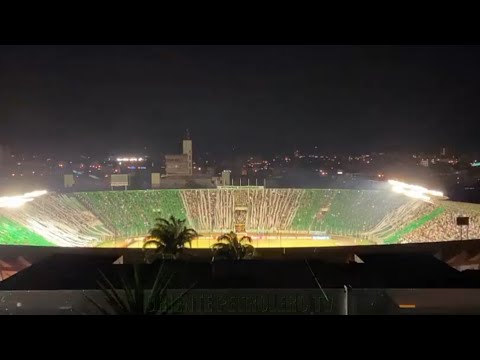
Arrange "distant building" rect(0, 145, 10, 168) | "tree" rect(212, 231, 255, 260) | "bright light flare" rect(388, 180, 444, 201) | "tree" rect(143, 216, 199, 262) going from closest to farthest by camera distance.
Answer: "tree" rect(212, 231, 255, 260) → "tree" rect(143, 216, 199, 262) → "bright light flare" rect(388, 180, 444, 201) → "distant building" rect(0, 145, 10, 168)

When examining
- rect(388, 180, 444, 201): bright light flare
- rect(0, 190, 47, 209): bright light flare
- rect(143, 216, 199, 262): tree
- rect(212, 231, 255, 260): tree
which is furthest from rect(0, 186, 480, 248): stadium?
rect(212, 231, 255, 260): tree

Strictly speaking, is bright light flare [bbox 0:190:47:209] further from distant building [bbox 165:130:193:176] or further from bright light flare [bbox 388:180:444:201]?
distant building [bbox 165:130:193:176]

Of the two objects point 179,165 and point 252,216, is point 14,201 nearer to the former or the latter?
point 252,216

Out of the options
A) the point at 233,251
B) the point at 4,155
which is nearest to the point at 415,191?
the point at 233,251

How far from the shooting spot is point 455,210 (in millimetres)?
23484

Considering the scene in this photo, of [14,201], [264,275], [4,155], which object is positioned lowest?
[264,275]

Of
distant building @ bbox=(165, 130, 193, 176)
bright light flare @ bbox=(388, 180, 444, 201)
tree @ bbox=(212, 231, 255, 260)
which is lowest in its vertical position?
tree @ bbox=(212, 231, 255, 260)

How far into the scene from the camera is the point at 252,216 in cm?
3138

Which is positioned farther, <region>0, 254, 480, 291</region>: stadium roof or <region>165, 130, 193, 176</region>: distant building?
<region>165, 130, 193, 176</region>: distant building

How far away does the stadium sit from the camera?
950 inches

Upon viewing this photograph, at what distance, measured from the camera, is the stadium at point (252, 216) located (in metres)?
24.1

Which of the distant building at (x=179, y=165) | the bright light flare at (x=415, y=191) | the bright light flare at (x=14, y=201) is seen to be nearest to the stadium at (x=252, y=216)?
the bright light flare at (x=415, y=191)
